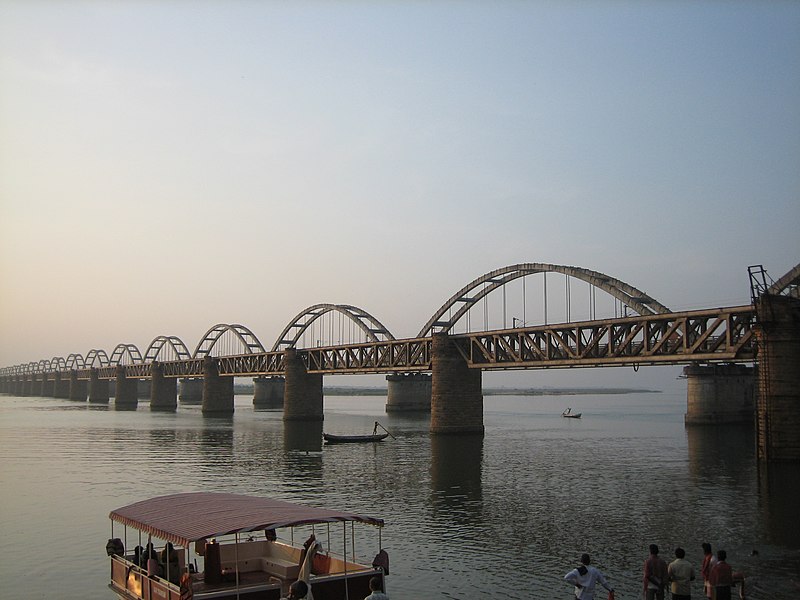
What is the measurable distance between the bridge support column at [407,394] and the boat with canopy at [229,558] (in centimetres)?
14927

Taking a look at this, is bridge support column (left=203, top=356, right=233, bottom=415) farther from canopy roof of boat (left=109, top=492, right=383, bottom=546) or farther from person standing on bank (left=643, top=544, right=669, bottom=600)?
person standing on bank (left=643, top=544, right=669, bottom=600)

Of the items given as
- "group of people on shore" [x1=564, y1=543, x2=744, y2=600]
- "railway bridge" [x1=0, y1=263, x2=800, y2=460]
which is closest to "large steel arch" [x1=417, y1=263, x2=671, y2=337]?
"railway bridge" [x1=0, y1=263, x2=800, y2=460]

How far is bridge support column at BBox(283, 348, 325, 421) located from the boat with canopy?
9348 centimetres

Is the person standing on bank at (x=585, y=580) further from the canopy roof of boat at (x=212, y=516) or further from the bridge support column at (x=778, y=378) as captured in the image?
the bridge support column at (x=778, y=378)

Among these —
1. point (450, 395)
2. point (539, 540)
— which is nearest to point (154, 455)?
point (450, 395)

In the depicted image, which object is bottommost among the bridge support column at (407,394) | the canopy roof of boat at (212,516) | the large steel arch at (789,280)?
the bridge support column at (407,394)

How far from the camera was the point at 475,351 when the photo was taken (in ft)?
273

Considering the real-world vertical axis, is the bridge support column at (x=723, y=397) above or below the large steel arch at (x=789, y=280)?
below

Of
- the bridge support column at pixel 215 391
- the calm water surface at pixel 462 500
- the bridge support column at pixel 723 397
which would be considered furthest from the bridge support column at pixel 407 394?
the calm water surface at pixel 462 500

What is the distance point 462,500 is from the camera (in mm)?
42719

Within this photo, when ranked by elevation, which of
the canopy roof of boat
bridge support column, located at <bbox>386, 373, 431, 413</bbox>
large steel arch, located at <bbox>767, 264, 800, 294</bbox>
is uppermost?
large steel arch, located at <bbox>767, 264, 800, 294</bbox>

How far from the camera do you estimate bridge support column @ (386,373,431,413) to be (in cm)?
17362

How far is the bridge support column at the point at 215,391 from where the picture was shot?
154375mm

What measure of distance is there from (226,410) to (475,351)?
282 feet
